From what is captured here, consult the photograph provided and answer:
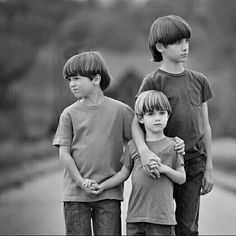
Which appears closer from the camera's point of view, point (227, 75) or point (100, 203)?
point (100, 203)

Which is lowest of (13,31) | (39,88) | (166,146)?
(166,146)

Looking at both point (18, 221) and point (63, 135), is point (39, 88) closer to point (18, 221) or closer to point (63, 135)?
point (18, 221)

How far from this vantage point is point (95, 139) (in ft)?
8.23

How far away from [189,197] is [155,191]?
8.1 inches

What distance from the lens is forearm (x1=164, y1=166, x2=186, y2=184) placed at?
2.41 metres

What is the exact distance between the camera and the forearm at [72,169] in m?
2.47

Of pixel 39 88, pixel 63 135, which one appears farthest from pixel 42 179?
pixel 63 135

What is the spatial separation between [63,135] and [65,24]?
2812 millimetres

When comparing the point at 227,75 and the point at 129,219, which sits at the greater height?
the point at 227,75

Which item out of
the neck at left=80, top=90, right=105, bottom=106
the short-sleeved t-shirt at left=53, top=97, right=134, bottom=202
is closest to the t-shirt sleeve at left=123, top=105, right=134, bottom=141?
the short-sleeved t-shirt at left=53, top=97, right=134, bottom=202

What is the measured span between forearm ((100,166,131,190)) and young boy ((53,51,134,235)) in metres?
0.02

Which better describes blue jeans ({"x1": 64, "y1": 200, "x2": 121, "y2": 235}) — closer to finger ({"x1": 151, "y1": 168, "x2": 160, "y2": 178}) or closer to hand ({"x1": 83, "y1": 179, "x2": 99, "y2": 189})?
hand ({"x1": 83, "y1": 179, "x2": 99, "y2": 189})

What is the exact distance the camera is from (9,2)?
5312 mm

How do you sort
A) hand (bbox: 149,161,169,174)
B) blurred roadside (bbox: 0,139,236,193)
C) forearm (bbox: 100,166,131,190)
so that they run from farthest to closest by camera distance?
blurred roadside (bbox: 0,139,236,193), forearm (bbox: 100,166,131,190), hand (bbox: 149,161,169,174)
